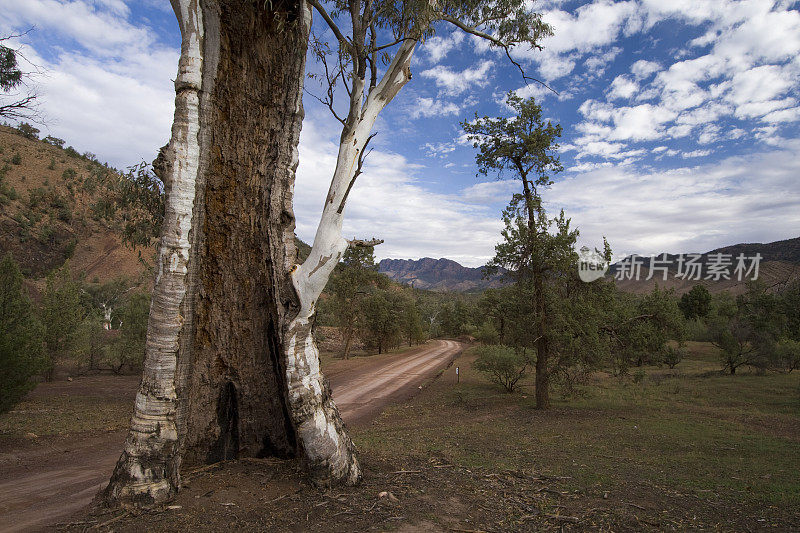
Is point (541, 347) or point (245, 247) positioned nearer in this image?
point (245, 247)

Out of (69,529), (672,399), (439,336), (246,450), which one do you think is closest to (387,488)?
(246,450)

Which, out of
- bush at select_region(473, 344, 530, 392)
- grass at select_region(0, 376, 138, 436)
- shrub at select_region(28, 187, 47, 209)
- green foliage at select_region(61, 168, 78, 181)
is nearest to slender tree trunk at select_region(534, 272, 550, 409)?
bush at select_region(473, 344, 530, 392)

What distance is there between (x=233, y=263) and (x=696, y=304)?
1992 inches

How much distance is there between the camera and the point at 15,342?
8.38m

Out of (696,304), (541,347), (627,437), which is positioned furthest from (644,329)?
(696,304)

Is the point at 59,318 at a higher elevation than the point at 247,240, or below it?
below

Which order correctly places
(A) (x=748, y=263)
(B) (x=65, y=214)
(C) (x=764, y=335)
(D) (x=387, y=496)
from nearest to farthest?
(D) (x=387, y=496)
(C) (x=764, y=335)
(A) (x=748, y=263)
(B) (x=65, y=214)

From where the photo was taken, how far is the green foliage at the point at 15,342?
794cm

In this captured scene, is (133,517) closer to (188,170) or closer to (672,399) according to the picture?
(188,170)

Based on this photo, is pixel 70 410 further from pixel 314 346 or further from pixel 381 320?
pixel 381 320

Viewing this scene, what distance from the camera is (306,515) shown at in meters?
3.73

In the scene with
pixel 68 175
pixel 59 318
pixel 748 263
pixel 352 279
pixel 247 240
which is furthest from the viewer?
pixel 68 175

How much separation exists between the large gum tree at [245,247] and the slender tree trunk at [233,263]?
1 cm

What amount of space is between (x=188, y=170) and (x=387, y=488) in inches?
156
